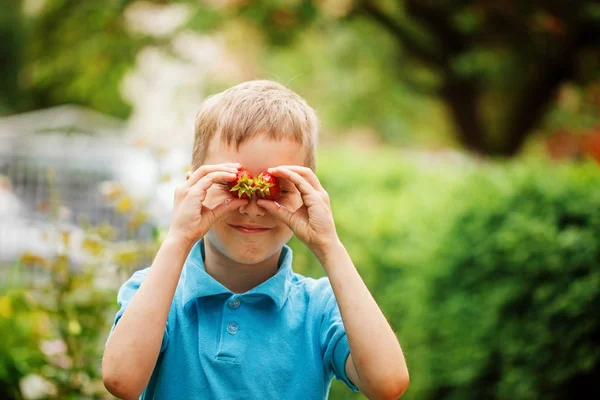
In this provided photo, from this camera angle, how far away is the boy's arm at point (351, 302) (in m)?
1.97

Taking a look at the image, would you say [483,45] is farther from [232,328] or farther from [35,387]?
[232,328]

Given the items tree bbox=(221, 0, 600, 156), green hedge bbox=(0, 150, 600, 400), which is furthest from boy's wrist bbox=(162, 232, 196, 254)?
tree bbox=(221, 0, 600, 156)

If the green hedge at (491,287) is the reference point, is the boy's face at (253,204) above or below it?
above

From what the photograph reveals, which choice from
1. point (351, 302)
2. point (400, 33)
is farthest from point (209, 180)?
point (400, 33)

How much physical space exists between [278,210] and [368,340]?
43 centimetres

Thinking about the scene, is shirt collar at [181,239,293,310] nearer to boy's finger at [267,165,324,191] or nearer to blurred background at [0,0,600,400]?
boy's finger at [267,165,324,191]

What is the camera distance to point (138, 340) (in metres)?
1.90

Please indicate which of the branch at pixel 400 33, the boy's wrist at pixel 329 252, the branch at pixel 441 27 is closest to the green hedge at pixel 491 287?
the boy's wrist at pixel 329 252

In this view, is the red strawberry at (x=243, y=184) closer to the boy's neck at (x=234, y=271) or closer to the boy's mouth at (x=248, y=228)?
the boy's mouth at (x=248, y=228)

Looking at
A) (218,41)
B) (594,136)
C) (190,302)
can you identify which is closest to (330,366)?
(190,302)

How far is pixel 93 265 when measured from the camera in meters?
4.00

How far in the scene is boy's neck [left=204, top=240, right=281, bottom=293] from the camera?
2170 mm

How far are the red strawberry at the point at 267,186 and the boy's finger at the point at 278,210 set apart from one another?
1cm

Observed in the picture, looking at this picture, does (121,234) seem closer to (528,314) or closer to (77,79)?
(528,314)
